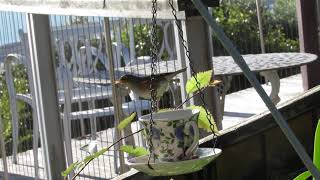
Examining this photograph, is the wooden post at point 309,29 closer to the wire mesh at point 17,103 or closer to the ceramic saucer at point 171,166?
the wire mesh at point 17,103

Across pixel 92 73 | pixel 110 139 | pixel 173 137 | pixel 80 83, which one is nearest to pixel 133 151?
pixel 173 137

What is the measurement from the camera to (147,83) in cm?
166

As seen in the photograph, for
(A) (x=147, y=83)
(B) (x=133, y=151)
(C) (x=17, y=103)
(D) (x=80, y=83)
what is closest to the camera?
(B) (x=133, y=151)

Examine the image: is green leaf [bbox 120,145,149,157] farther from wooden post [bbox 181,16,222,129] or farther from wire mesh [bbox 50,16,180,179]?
wire mesh [bbox 50,16,180,179]

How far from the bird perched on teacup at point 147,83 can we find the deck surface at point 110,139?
3.99ft

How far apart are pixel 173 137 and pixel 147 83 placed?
12.4 inches

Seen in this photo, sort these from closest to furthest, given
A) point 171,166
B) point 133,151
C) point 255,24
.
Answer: point 171,166, point 133,151, point 255,24

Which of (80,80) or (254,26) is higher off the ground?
(254,26)

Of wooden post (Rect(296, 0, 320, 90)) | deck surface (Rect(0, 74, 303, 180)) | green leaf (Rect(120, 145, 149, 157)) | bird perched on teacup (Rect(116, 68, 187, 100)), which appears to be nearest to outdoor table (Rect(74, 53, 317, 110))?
deck surface (Rect(0, 74, 303, 180))

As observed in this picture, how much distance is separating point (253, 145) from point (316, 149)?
1.96 feet

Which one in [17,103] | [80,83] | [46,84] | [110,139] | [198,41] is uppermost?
[198,41]

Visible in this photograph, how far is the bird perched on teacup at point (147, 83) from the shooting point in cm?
156

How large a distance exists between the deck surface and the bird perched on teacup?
122 centimetres

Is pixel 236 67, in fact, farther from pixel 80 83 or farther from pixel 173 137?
pixel 173 137
